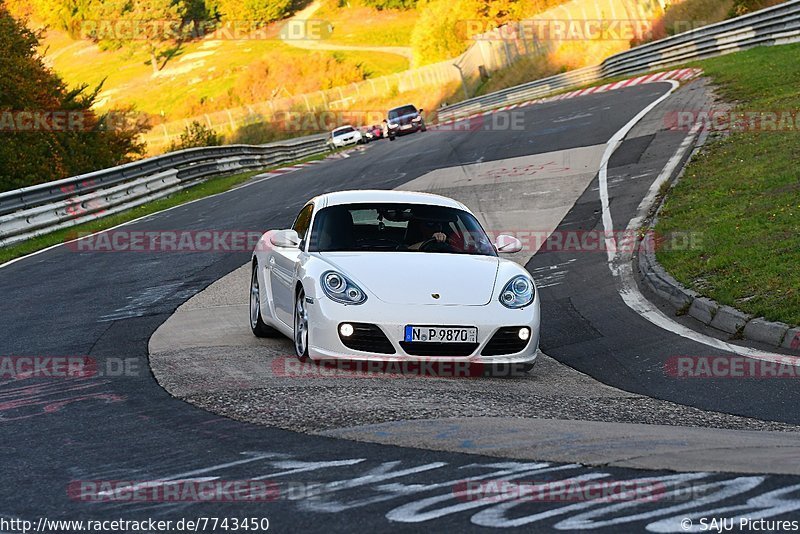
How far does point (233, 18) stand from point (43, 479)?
148301 millimetres

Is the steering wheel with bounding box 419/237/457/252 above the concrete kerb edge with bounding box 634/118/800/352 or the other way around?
above

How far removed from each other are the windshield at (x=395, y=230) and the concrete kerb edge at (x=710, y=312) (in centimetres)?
232

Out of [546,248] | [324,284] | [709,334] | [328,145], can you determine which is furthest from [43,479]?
[328,145]

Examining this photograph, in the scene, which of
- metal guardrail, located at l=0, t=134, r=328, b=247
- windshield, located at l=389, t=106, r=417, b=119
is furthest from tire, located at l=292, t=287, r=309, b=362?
windshield, located at l=389, t=106, r=417, b=119

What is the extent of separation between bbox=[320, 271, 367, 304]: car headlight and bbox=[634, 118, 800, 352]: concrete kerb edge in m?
3.64

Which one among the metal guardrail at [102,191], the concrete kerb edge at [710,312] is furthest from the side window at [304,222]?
the metal guardrail at [102,191]

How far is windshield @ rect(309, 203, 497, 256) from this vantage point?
9.98 metres

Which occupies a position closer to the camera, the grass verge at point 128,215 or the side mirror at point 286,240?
the side mirror at point 286,240

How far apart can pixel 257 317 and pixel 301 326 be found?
5.55ft

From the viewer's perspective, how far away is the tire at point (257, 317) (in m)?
10.9

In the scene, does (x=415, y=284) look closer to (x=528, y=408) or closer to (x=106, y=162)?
(x=528, y=408)

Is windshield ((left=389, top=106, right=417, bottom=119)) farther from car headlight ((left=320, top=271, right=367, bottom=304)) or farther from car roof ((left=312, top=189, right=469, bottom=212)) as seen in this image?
car headlight ((left=320, top=271, right=367, bottom=304))

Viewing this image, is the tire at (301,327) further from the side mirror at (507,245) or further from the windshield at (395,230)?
the side mirror at (507,245)

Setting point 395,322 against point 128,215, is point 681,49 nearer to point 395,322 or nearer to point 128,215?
point 128,215
